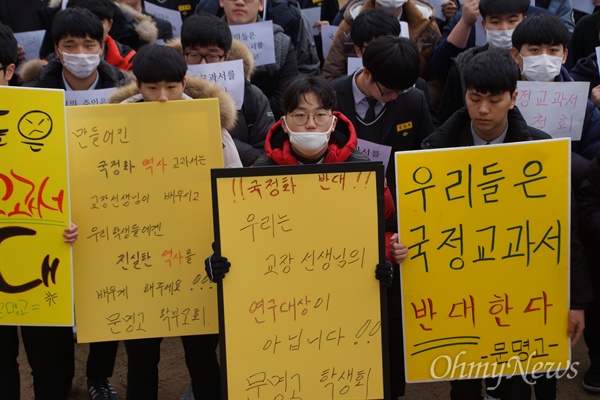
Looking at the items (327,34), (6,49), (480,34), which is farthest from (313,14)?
(6,49)

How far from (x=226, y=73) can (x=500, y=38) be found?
1890mm

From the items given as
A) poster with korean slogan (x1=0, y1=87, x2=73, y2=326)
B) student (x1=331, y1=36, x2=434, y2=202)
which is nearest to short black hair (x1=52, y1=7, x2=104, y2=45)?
poster with korean slogan (x1=0, y1=87, x2=73, y2=326)

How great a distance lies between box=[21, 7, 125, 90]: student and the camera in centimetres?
527

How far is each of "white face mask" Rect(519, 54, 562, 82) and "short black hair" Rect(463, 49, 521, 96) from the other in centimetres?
100

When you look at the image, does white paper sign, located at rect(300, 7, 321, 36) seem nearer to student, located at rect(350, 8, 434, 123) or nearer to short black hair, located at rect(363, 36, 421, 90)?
student, located at rect(350, 8, 434, 123)

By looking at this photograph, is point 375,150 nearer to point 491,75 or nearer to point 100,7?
point 491,75

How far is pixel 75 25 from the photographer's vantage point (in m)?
5.27

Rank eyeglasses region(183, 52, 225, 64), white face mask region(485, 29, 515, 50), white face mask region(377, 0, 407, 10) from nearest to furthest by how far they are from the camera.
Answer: eyeglasses region(183, 52, 225, 64) < white face mask region(485, 29, 515, 50) < white face mask region(377, 0, 407, 10)

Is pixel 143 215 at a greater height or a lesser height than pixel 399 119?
lesser

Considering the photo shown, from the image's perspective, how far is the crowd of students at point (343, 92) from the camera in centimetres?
421

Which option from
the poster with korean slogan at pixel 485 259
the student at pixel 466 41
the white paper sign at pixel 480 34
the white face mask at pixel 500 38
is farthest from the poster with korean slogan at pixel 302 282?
the white paper sign at pixel 480 34

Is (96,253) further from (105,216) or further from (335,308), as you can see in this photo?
(335,308)

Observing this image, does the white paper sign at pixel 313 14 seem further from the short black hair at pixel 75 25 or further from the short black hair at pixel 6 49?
the short black hair at pixel 6 49

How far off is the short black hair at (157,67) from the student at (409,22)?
6.56 feet
